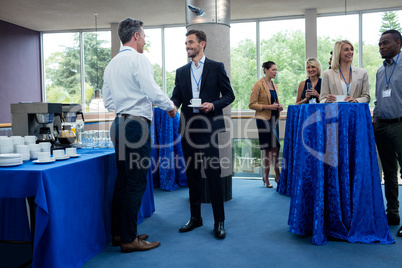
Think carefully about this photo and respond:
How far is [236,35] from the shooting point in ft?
29.2

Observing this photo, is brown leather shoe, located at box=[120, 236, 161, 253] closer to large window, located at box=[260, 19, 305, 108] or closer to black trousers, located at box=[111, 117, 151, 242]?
black trousers, located at box=[111, 117, 151, 242]

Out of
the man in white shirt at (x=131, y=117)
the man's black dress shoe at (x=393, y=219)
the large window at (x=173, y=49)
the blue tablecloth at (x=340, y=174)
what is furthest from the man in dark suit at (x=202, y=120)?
the large window at (x=173, y=49)

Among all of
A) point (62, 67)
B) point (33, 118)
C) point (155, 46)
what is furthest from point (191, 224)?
point (62, 67)

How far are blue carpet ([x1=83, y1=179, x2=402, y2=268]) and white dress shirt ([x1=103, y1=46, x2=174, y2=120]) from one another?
104cm

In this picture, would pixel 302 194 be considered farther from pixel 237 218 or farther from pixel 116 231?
pixel 116 231

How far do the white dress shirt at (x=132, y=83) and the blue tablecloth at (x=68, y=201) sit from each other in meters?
0.45

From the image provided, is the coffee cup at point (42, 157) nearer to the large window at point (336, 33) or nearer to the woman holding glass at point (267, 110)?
the woman holding glass at point (267, 110)

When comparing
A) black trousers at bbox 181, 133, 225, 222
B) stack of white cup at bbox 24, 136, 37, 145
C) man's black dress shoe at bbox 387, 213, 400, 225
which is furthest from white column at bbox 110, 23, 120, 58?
man's black dress shoe at bbox 387, 213, 400, 225

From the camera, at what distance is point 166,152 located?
15.7 feet

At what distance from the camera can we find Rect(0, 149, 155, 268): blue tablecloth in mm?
1957

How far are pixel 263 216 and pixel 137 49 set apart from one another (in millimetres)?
2021

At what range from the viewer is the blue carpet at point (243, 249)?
93.4 inches

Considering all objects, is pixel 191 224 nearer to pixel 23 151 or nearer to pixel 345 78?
pixel 23 151

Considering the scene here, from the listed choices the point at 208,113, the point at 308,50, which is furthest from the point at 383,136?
the point at 308,50
